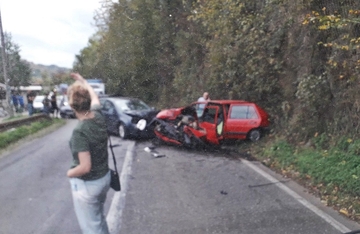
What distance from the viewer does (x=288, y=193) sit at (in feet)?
25.7

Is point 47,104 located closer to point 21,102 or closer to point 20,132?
point 20,132

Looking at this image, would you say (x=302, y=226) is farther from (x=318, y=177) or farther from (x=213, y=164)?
(x=213, y=164)

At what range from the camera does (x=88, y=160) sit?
11.4ft

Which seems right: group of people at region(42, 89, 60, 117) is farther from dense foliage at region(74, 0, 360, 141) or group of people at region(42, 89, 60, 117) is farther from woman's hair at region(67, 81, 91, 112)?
woman's hair at region(67, 81, 91, 112)

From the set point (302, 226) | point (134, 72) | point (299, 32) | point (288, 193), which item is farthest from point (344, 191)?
point (134, 72)

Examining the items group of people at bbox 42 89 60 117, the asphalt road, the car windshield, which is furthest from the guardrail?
the asphalt road

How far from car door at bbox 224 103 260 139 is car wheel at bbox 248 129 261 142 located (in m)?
0.14

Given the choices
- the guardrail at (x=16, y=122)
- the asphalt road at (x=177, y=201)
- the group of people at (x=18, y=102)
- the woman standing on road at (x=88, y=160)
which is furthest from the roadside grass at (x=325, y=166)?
the group of people at (x=18, y=102)

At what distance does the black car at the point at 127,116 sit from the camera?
1622cm

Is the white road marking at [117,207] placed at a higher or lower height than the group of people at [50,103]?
higher

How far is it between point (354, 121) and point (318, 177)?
2.38 m

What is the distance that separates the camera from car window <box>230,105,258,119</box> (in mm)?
13750

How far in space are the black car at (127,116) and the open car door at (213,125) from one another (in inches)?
104

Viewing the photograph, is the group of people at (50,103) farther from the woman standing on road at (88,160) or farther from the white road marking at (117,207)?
the woman standing on road at (88,160)
